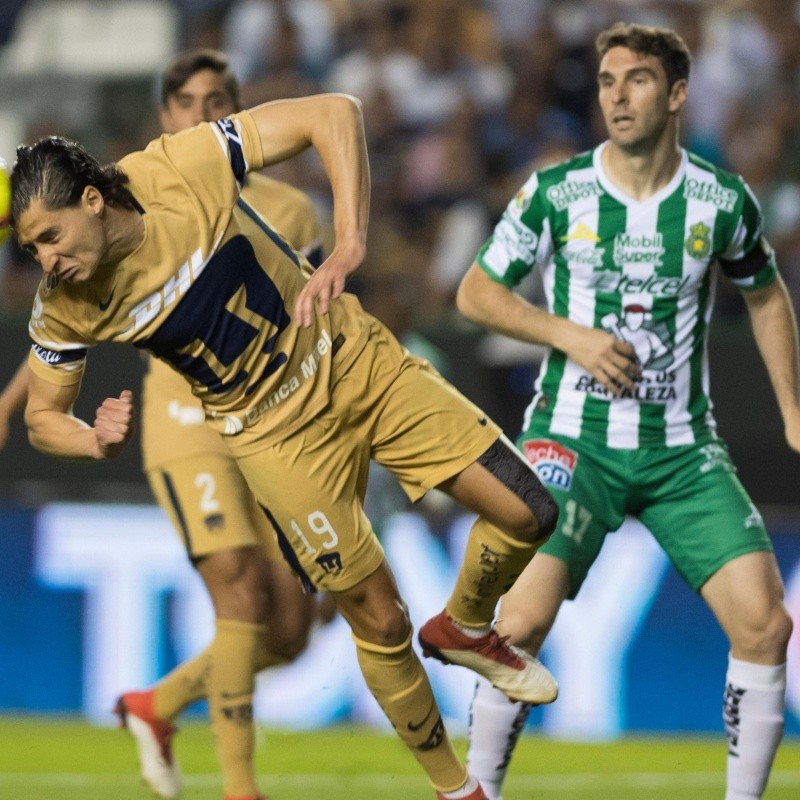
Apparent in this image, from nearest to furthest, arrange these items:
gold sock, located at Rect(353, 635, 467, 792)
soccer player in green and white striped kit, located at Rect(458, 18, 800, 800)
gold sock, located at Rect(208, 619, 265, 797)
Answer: gold sock, located at Rect(353, 635, 467, 792) < soccer player in green and white striped kit, located at Rect(458, 18, 800, 800) < gold sock, located at Rect(208, 619, 265, 797)

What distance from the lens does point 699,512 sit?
5.46 m

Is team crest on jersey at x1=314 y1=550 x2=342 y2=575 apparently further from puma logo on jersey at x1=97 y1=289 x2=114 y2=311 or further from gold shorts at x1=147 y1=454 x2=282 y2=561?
gold shorts at x1=147 y1=454 x2=282 y2=561

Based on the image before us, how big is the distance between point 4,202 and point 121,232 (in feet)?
1.13

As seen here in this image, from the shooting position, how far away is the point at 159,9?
11609 millimetres

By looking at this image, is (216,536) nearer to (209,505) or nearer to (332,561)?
(209,505)

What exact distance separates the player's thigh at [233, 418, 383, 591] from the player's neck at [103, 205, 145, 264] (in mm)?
757

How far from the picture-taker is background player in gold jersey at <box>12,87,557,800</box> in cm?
477

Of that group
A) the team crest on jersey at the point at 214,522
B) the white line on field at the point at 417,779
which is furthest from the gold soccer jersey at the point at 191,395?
the white line on field at the point at 417,779

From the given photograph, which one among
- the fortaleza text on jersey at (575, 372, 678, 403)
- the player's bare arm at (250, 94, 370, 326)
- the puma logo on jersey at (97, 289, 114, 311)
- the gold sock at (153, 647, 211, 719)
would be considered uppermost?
the player's bare arm at (250, 94, 370, 326)

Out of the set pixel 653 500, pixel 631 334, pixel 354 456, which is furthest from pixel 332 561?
pixel 631 334

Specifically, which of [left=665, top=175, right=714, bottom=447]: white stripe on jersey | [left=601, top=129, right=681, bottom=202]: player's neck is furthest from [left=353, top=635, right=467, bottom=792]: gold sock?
[left=601, top=129, right=681, bottom=202]: player's neck

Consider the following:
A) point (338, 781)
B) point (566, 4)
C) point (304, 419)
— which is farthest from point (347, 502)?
point (566, 4)

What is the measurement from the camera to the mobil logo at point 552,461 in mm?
5504

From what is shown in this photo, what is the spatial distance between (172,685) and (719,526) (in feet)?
7.78
